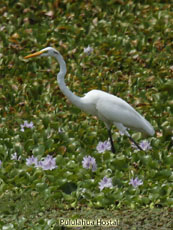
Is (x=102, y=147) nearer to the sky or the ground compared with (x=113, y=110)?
nearer to the ground

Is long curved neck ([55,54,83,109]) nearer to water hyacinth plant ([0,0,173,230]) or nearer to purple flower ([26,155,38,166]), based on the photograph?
water hyacinth plant ([0,0,173,230])

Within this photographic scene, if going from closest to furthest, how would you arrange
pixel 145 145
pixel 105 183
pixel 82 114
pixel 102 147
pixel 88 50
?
pixel 105 183 < pixel 102 147 < pixel 145 145 < pixel 82 114 < pixel 88 50

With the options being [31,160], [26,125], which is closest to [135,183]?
[31,160]

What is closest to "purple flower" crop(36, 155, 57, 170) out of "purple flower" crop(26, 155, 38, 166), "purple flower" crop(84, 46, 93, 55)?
"purple flower" crop(26, 155, 38, 166)

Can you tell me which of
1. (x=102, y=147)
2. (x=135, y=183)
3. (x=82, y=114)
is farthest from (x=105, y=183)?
(x=82, y=114)

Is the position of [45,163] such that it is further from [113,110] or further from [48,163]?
[113,110]

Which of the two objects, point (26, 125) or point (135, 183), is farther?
point (26, 125)

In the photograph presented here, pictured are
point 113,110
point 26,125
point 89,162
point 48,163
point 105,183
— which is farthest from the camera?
point 26,125

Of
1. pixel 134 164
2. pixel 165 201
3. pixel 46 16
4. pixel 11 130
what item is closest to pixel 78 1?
pixel 46 16

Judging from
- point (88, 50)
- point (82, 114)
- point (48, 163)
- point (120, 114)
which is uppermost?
point (88, 50)

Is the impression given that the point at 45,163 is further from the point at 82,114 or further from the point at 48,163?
the point at 82,114

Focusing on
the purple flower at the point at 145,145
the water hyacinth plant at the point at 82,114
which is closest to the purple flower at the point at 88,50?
the water hyacinth plant at the point at 82,114

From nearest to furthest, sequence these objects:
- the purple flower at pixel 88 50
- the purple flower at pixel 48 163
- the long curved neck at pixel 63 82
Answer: the purple flower at pixel 48 163 → the long curved neck at pixel 63 82 → the purple flower at pixel 88 50

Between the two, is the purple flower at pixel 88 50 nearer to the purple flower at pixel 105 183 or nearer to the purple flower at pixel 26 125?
the purple flower at pixel 26 125
